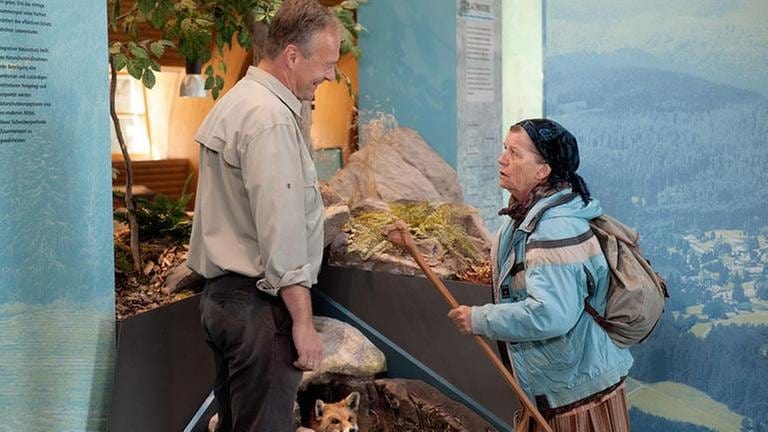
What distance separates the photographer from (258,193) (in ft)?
9.67

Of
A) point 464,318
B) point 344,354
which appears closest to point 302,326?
point 464,318

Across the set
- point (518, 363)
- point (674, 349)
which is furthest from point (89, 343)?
point (674, 349)

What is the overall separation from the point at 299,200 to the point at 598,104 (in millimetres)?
2511

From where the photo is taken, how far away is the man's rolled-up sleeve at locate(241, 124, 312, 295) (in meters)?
2.93

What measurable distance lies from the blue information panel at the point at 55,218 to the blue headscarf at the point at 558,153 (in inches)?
61.7

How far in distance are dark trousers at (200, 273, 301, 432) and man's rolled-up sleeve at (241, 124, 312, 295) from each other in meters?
0.10

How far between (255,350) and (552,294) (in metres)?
0.90

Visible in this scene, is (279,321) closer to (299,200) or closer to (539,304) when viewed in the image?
(299,200)

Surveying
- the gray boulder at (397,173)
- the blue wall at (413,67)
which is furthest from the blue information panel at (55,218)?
the blue wall at (413,67)

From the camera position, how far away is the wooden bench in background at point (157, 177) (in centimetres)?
826

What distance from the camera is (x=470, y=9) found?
5672 millimetres

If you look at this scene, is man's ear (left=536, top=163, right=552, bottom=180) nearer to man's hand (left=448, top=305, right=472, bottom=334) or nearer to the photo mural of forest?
man's hand (left=448, top=305, right=472, bottom=334)

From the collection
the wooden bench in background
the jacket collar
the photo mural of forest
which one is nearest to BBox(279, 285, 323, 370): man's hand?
the jacket collar

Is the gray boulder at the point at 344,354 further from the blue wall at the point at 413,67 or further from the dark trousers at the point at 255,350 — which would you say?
the blue wall at the point at 413,67
